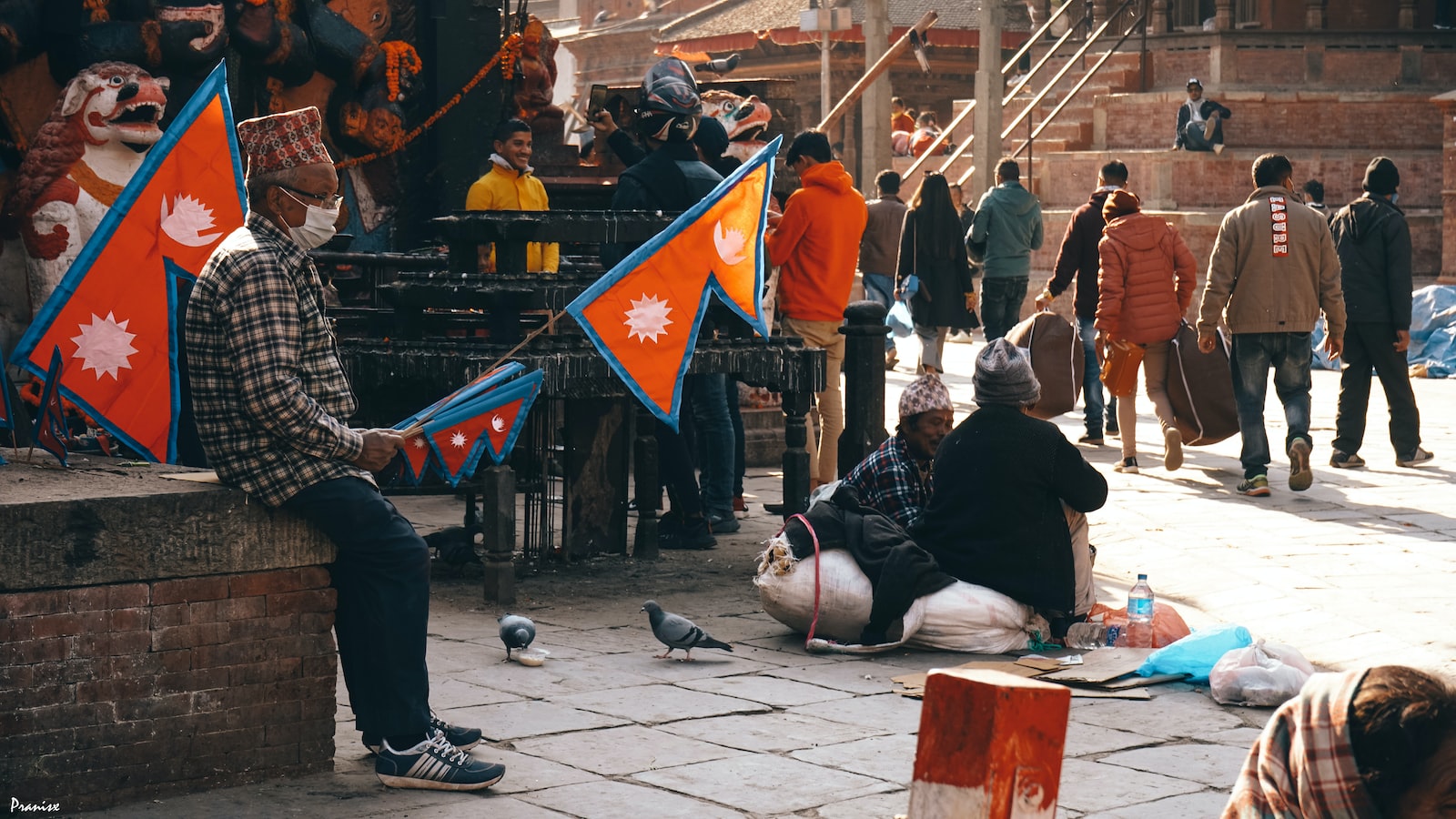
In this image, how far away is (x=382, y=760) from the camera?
15.9ft

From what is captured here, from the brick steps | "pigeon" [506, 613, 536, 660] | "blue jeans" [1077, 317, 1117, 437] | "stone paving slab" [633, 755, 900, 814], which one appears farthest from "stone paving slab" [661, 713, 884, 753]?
the brick steps

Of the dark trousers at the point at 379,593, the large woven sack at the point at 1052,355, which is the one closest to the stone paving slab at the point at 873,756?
the dark trousers at the point at 379,593

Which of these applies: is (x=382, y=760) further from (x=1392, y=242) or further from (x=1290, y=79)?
(x=1290, y=79)

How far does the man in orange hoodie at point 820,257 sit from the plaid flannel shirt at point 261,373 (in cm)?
505

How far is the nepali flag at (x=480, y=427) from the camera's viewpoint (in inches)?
230

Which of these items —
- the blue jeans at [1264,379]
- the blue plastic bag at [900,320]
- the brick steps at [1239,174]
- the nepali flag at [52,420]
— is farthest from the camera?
the brick steps at [1239,174]

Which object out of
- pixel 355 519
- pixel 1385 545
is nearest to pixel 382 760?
pixel 355 519

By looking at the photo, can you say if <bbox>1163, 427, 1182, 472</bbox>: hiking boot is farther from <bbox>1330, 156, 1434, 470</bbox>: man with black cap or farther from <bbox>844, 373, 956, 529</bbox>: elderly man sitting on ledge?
<bbox>844, 373, 956, 529</bbox>: elderly man sitting on ledge

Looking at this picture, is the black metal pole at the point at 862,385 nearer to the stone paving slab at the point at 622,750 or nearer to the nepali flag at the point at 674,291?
the nepali flag at the point at 674,291

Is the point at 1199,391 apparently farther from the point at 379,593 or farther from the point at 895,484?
the point at 379,593

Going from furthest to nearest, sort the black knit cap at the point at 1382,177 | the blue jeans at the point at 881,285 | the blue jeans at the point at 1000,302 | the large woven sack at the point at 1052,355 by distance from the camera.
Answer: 1. the blue jeans at the point at 881,285
2. the blue jeans at the point at 1000,302
3. the large woven sack at the point at 1052,355
4. the black knit cap at the point at 1382,177

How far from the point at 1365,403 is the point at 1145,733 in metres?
6.42

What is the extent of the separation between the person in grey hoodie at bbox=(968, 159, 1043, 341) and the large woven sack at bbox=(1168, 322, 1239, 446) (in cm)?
364

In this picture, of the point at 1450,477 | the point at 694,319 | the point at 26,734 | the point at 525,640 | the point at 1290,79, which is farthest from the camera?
the point at 1290,79
